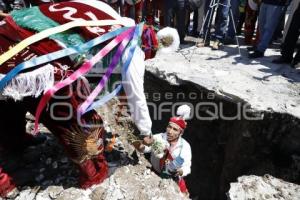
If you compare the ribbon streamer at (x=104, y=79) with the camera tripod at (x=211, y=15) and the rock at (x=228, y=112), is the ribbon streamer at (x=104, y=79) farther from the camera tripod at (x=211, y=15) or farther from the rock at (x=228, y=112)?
the camera tripod at (x=211, y=15)

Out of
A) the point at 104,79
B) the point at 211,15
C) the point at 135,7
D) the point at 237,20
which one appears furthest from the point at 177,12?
the point at 104,79

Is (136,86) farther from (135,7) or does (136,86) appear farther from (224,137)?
(135,7)

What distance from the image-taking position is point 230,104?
3625 mm

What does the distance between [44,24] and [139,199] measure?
159 cm

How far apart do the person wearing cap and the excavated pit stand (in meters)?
0.82

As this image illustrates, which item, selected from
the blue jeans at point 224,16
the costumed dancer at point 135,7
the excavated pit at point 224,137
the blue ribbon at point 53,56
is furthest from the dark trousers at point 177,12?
the blue ribbon at point 53,56

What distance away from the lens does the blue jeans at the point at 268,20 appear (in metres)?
4.51

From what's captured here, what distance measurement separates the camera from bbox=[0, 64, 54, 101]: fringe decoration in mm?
2146

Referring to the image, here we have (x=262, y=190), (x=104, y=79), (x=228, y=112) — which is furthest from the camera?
(x=228, y=112)

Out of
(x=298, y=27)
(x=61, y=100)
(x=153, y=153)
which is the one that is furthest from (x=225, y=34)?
(x=61, y=100)

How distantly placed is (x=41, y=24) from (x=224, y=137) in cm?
268

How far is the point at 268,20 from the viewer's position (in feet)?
15.0

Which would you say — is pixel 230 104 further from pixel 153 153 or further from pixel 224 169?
pixel 153 153

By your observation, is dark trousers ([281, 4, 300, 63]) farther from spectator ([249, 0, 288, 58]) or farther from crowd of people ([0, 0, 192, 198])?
crowd of people ([0, 0, 192, 198])
